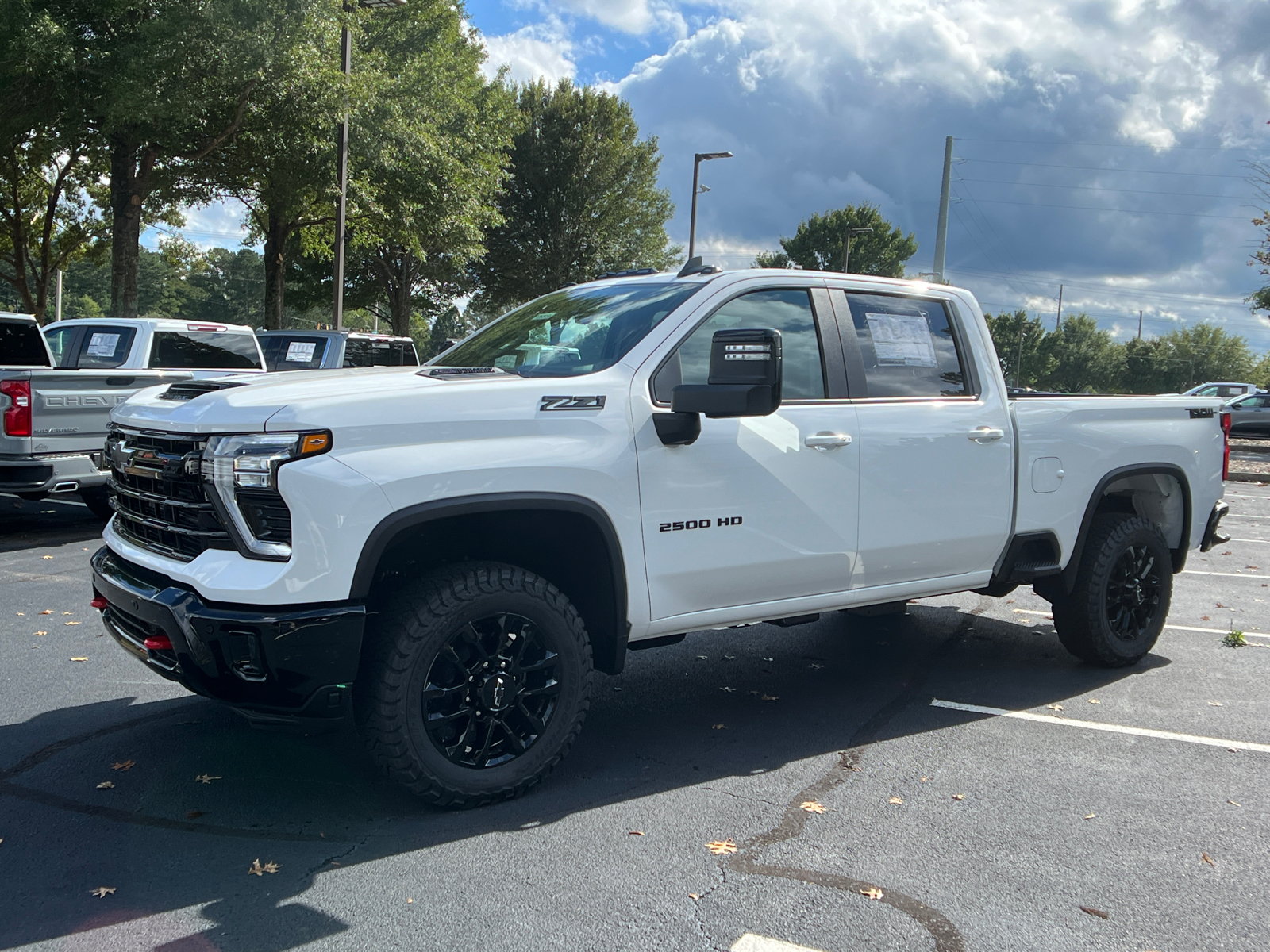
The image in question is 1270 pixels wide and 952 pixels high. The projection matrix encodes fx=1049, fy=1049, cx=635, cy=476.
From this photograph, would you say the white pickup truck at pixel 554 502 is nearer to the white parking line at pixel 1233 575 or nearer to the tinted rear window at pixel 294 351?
the white parking line at pixel 1233 575

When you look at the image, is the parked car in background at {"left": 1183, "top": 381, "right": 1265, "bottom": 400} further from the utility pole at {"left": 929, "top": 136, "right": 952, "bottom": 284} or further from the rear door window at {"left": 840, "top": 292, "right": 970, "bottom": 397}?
the rear door window at {"left": 840, "top": 292, "right": 970, "bottom": 397}

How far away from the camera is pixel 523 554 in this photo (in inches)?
159

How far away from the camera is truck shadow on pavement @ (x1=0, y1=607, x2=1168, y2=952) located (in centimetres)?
310

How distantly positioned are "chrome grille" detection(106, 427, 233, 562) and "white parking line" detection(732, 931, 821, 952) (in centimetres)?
199

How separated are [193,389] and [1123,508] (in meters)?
4.95

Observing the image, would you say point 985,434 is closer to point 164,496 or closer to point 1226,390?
point 164,496

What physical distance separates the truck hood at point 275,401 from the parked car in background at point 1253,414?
1253 inches

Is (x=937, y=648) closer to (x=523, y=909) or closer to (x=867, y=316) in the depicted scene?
(x=867, y=316)

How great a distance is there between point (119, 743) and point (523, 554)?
6.32ft

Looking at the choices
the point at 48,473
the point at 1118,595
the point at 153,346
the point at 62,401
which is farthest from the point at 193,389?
the point at 153,346

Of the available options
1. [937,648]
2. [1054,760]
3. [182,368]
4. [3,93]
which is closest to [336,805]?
[1054,760]

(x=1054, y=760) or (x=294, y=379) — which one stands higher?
(x=294, y=379)

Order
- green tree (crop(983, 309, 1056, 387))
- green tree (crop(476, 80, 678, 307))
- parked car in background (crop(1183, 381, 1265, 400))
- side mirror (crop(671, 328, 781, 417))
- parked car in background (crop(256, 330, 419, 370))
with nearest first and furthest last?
side mirror (crop(671, 328, 781, 417)), parked car in background (crop(256, 330, 419, 370)), parked car in background (crop(1183, 381, 1265, 400)), green tree (crop(476, 80, 678, 307)), green tree (crop(983, 309, 1056, 387))

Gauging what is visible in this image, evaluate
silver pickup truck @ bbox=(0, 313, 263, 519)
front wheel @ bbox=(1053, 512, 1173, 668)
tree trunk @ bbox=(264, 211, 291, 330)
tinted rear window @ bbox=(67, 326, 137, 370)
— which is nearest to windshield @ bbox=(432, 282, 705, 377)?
front wheel @ bbox=(1053, 512, 1173, 668)
